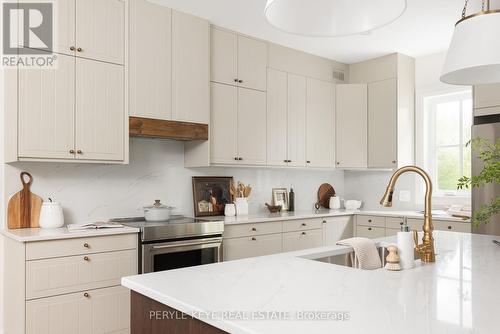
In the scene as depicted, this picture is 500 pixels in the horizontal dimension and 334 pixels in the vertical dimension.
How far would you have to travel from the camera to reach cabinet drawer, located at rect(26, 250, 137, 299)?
255 cm

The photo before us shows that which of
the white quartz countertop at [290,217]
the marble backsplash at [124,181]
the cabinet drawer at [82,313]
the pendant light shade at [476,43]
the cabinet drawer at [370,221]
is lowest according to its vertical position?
the cabinet drawer at [82,313]

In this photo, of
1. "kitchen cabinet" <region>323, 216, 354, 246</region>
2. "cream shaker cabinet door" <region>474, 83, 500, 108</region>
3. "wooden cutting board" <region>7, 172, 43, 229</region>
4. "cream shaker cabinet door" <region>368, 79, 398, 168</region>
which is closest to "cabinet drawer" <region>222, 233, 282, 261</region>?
"kitchen cabinet" <region>323, 216, 354, 246</region>

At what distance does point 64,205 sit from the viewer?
10.6ft

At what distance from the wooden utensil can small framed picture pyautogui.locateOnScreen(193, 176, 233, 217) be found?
1430mm

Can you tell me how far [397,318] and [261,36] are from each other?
11.7ft

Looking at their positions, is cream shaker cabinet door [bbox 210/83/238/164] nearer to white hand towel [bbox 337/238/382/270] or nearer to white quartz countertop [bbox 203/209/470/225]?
white quartz countertop [bbox 203/209/470/225]

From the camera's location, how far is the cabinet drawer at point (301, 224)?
13.4 feet

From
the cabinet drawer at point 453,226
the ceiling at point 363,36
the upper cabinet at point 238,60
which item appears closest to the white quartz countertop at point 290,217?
the cabinet drawer at point 453,226

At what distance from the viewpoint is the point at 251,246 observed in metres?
3.74

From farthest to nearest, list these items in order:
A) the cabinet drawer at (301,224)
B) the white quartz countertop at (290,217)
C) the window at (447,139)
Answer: the window at (447,139) → the cabinet drawer at (301,224) → the white quartz countertop at (290,217)

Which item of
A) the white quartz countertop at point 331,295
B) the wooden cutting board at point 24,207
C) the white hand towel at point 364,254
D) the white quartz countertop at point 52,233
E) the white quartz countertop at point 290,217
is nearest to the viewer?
the white quartz countertop at point 331,295

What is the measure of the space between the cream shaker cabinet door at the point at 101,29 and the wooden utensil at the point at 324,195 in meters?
2.96

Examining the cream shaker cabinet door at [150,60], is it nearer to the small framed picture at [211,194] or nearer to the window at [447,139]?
the small framed picture at [211,194]

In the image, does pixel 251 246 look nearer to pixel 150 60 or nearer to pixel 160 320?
pixel 150 60
